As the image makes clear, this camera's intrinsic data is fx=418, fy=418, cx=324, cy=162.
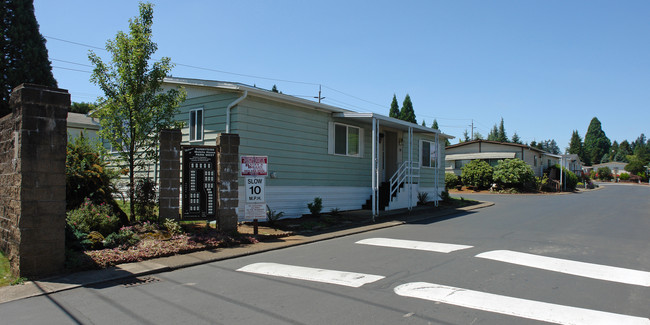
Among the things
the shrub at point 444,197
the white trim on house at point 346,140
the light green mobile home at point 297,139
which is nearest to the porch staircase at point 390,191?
the light green mobile home at point 297,139

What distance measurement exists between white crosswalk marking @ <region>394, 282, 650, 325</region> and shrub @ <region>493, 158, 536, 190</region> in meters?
28.0

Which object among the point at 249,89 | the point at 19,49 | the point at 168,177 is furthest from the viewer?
the point at 19,49

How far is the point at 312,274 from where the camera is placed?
21.2 ft

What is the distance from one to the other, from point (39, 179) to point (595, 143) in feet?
444

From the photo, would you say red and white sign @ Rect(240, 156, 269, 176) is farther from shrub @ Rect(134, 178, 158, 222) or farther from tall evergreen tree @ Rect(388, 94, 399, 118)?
tall evergreen tree @ Rect(388, 94, 399, 118)

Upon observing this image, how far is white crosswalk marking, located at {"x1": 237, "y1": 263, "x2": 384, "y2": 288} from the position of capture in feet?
19.7

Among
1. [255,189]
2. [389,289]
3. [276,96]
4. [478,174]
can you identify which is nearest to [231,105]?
[276,96]

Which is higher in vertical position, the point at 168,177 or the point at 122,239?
the point at 168,177

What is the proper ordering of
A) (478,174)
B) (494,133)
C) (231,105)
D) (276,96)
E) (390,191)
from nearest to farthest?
(231,105)
(276,96)
(390,191)
(478,174)
(494,133)

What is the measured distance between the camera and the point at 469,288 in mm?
5547

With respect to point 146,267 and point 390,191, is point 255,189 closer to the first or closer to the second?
point 146,267

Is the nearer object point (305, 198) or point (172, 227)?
point (172, 227)

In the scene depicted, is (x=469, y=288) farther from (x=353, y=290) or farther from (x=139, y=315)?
(x=139, y=315)

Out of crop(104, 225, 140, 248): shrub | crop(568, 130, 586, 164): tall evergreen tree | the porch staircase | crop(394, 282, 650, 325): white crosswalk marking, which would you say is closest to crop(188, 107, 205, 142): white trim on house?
crop(104, 225, 140, 248): shrub
